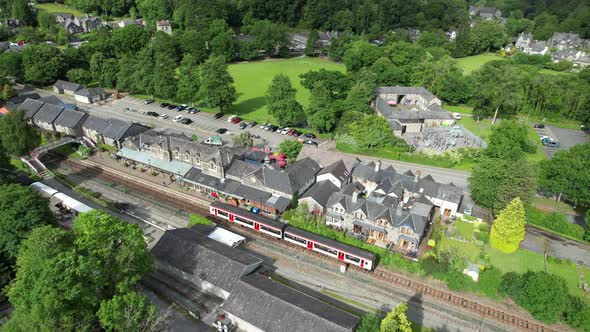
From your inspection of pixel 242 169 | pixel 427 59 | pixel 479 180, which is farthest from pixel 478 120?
pixel 242 169

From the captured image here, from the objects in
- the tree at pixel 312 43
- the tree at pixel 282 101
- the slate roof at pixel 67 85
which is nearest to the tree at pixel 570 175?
the tree at pixel 282 101

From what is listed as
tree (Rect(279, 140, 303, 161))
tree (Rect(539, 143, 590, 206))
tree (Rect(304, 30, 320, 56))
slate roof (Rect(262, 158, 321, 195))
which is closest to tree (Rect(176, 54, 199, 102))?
tree (Rect(279, 140, 303, 161))

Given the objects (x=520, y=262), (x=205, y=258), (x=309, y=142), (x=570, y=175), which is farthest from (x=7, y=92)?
(x=570, y=175)

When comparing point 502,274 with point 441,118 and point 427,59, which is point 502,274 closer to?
point 441,118

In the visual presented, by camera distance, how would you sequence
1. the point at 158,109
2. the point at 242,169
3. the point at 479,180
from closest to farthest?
the point at 479,180 < the point at 242,169 < the point at 158,109

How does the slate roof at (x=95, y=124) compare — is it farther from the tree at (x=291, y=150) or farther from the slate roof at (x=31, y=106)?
the tree at (x=291, y=150)
